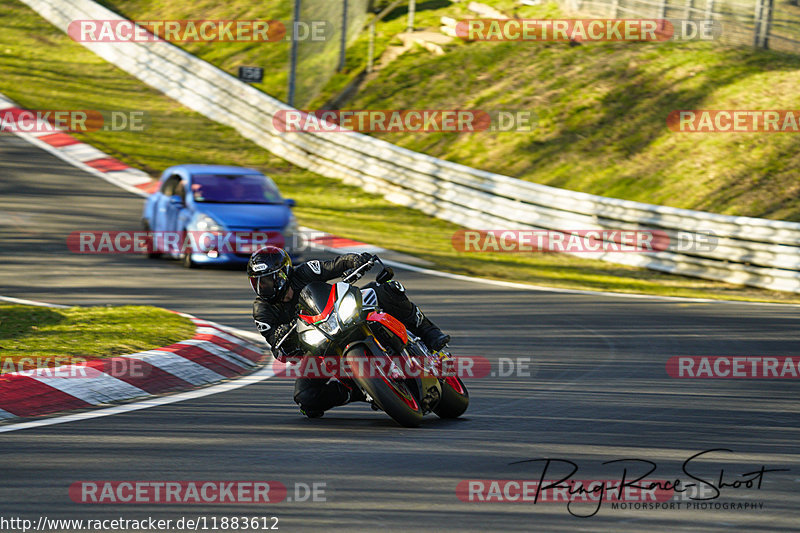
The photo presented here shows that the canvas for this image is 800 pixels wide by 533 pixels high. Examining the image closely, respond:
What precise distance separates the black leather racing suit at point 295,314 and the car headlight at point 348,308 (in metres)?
0.50

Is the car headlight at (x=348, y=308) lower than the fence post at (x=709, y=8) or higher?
lower

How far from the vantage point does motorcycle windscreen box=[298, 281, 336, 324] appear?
7383 mm

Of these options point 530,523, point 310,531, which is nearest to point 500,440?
point 530,523

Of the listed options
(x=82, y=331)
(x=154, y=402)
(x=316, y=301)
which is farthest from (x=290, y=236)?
(x=316, y=301)

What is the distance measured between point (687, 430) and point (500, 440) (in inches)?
56.6

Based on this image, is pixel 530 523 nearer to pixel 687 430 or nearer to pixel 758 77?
pixel 687 430

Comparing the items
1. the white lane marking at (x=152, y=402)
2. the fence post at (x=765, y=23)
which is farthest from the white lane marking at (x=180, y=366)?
the fence post at (x=765, y=23)

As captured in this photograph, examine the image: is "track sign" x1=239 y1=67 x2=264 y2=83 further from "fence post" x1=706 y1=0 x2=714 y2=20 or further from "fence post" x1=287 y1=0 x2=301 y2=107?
"fence post" x1=706 y1=0 x2=714 y2=20

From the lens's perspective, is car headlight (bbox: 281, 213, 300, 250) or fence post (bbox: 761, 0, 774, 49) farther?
fence post (bbox: 761, 0, 774, 49)

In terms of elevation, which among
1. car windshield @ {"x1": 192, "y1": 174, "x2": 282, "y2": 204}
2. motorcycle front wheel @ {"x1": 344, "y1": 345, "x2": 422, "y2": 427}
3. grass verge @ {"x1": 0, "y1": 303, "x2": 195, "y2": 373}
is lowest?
grass verge @ {"x1": 0, "y1": 303, "x2": 195, "y2": 373}

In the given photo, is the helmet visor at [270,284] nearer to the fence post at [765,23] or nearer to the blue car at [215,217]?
the blue car at [215,217]

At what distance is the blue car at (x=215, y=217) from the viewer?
1697cm

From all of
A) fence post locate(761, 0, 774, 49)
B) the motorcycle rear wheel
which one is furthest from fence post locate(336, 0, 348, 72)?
the motorcycle rear wheel

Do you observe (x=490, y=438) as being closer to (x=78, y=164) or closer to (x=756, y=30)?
(x=78, y=164)
